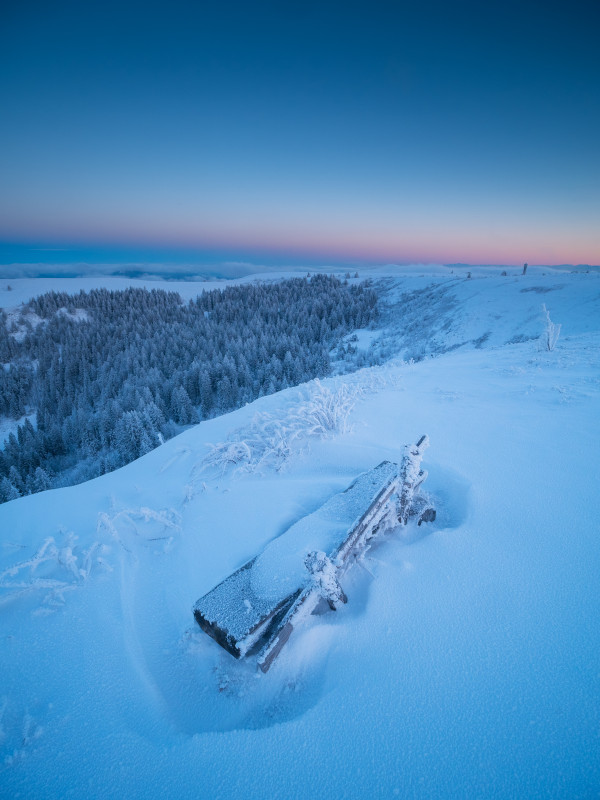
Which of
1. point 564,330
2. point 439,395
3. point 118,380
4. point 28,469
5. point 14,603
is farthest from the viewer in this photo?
point 118,380

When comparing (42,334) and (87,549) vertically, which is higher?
(87,549)

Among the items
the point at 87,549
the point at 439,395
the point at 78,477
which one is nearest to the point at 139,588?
the point at 87,549

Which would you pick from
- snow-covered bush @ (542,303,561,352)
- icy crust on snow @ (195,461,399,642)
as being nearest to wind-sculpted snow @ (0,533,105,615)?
icy crust on snow @ (195,461,399,642)

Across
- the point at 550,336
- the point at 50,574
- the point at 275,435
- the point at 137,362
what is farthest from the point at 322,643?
the point at 137,362

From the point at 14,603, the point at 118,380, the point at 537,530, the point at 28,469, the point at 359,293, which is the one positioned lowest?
the point at 28,469

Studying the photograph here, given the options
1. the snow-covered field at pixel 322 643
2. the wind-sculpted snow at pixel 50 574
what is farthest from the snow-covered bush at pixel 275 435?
the wind-sculpted snow at pixel 50 574

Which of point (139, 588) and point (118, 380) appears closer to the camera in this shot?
point (139, 588)

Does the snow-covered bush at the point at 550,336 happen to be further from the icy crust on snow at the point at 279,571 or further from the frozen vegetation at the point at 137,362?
the frozen vegetation at the point at 137,362

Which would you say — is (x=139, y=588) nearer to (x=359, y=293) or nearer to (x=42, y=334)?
(x=359, y=293)

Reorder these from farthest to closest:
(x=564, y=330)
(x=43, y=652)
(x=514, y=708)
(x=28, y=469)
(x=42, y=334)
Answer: (x=42, y=334) → (x=28, y=469) → (x=564, y=330) → (x=43, y=652) → (x=514, y=708)
